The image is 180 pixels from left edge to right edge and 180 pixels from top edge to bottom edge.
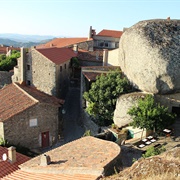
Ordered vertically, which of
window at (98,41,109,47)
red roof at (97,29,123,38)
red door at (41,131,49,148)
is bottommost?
red door at (41,131,49,148)

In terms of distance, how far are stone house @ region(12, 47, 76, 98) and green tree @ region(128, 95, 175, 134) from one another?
486 inches

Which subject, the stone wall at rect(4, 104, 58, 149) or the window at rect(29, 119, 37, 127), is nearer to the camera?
the stone wall at rect(4, 104, 58, 149)

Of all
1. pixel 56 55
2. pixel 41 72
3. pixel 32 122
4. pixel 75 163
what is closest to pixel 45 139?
pixel 32 122

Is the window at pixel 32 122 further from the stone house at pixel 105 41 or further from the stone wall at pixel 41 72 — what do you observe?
the stone house at pixel 105 41

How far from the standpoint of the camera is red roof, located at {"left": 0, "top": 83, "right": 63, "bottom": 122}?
23312mm

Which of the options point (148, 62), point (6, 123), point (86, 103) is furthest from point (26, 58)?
point (148, 62)

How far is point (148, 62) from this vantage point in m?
23.8

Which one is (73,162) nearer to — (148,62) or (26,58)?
(148,62)

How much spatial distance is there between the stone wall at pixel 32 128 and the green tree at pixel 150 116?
7.69 metres

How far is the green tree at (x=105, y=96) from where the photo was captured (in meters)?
25.4

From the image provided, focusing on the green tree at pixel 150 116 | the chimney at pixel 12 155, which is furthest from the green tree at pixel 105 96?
the chimney at pixel 12 155

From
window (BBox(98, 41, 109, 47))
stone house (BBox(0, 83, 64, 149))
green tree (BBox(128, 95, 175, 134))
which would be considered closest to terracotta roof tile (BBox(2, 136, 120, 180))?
green tree (BBox(128, 95, 175, 134))

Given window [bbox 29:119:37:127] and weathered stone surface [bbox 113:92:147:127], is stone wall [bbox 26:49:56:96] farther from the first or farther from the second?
weathered stone surface [bbox 113:92:147:127]

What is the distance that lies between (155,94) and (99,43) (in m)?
31.7
